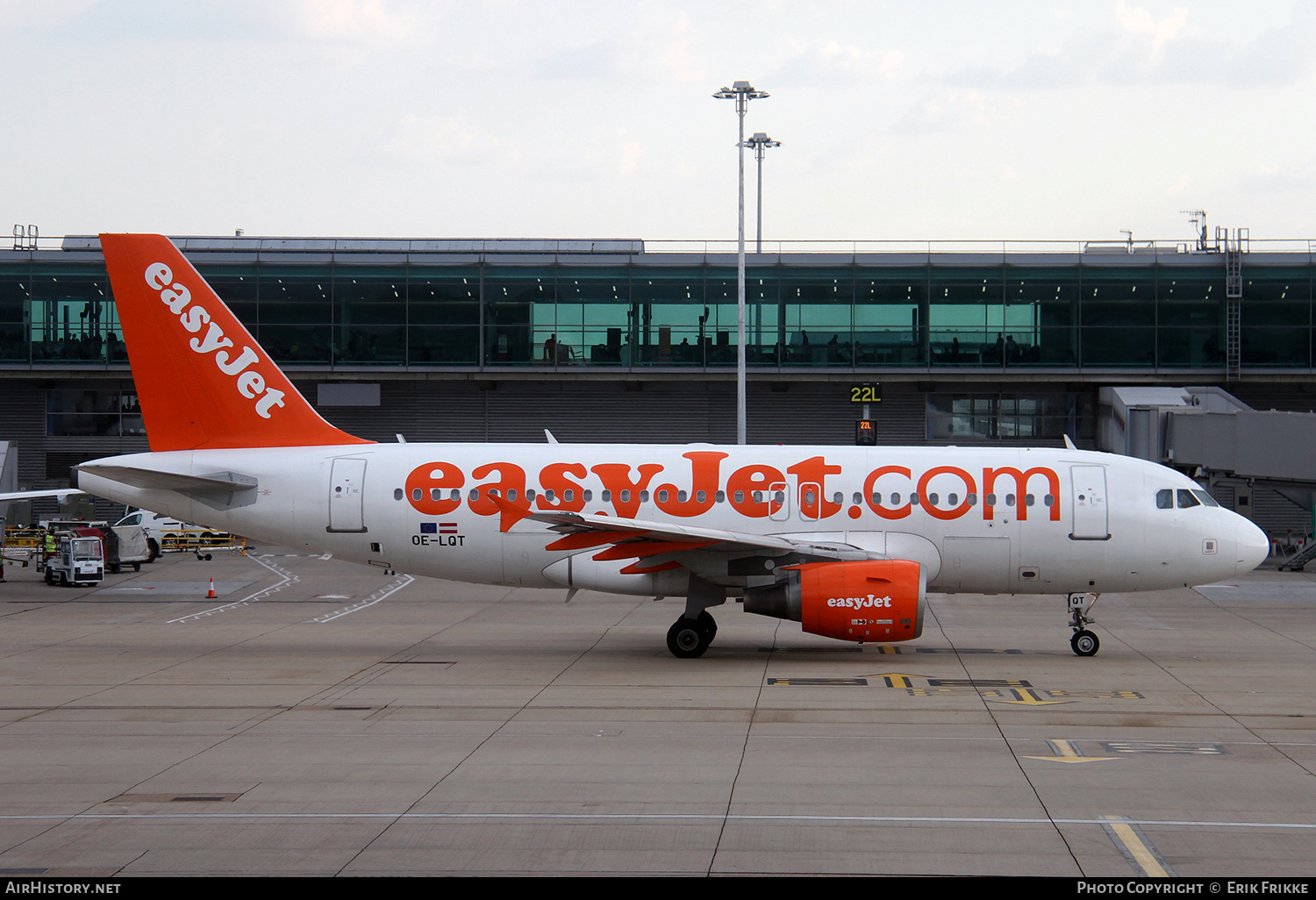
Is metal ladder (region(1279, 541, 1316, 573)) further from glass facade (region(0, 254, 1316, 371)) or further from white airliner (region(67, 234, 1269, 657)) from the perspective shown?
white airliner (region(67, 234, 1269, 657))

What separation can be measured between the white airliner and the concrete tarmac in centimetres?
167

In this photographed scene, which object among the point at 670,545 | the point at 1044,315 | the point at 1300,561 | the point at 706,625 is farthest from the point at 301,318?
the point at 1300,561

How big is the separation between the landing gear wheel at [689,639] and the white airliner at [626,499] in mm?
32

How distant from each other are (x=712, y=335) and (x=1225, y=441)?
63.3 feet

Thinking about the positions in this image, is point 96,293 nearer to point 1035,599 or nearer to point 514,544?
point 514,544

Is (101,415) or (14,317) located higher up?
(14,317)

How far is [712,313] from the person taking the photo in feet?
157

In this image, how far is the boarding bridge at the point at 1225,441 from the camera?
37188 mm

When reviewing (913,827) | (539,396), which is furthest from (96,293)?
(913,827)

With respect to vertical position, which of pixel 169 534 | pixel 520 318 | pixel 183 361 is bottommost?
pixel 169 534

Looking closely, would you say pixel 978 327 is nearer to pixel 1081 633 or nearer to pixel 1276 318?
pixel 1276 318

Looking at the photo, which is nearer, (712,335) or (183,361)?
(183,361)

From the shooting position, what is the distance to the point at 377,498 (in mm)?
21922
